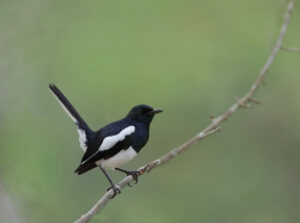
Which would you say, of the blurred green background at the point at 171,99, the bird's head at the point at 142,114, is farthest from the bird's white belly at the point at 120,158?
the blurred green background at the point at 171,99

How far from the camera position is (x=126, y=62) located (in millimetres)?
6246

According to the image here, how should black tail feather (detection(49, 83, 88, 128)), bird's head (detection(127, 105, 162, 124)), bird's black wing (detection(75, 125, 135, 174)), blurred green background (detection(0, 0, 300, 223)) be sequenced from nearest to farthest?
bird's black wing (detection(75, 125, 135, 174))
black tail feather (detection(49, 83, 88, 128))
bird's head (detection(127, 105, 162, 124))
blurred green background (detection(0, 0, 300, 223))

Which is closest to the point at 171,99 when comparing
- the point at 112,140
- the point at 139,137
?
the point at 139,137

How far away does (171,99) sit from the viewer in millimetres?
6586

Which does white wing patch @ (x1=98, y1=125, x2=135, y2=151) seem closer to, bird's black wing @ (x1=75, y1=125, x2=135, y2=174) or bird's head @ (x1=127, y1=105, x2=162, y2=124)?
bird's black wing @ (x1=75, y1=125, x2=135, y2=174)

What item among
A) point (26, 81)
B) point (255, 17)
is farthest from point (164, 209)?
point (255, 17)

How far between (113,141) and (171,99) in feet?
7.96

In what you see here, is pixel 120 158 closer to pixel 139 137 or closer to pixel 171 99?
pixel 139 137

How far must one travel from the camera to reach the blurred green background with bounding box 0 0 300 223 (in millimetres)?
6215

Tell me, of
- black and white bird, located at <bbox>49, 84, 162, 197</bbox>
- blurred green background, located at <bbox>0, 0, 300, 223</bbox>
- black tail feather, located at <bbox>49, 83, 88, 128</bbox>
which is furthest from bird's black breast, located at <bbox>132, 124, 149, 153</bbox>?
blurred green background, located at <bbox>0, 0, 300, 223</bbox>

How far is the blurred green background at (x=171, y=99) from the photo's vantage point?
621 centimetres

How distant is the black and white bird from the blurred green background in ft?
4.96

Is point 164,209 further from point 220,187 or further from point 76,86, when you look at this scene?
point 76,86

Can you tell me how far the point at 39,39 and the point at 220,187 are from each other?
105 inches
